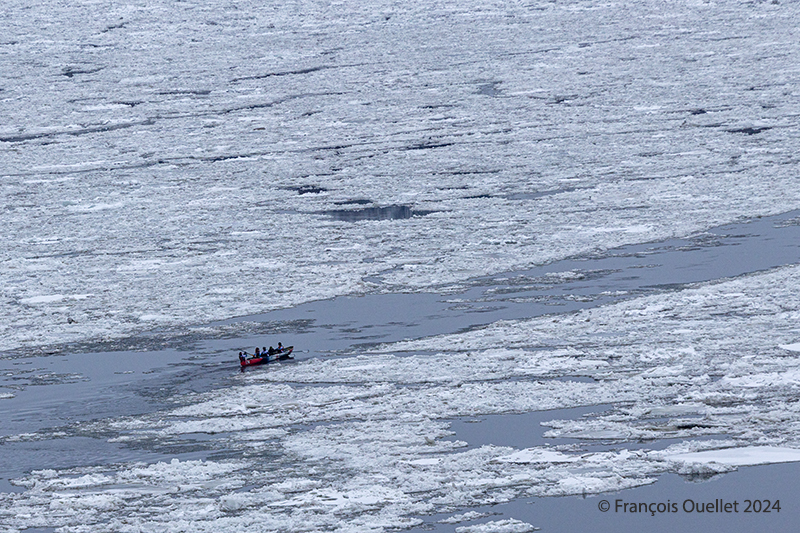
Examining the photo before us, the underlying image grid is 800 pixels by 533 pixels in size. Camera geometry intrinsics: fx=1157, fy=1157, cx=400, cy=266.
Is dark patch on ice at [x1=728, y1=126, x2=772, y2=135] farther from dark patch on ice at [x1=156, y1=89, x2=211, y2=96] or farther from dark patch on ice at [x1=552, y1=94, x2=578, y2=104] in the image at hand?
dark patch on ice at [x1=156, y1=89, x2=211, y2=96]

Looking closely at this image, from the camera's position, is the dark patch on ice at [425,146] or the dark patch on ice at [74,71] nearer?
the dark patch on ice at [425,146]

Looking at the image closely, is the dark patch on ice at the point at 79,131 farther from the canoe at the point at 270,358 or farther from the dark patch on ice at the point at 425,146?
the canoe at the point at 270,358

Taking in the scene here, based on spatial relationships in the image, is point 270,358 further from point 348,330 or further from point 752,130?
point 752,130

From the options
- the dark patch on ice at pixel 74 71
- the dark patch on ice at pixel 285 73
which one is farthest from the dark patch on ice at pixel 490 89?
the dark patch on ice at pixel 74 71

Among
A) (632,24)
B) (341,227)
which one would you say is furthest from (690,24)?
(341,227)

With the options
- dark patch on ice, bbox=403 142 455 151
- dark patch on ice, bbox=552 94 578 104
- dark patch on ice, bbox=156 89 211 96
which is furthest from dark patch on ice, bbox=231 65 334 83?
dark patch on ice, bbox=403 142 455 151
